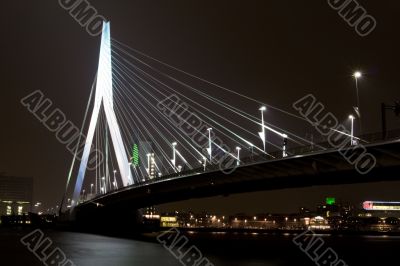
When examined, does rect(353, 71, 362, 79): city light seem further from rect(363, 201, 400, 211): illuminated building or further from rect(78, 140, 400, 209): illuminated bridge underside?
rect(363, 201, 400, 211): illuminated building

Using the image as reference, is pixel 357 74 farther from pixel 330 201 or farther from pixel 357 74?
pixel 330 201

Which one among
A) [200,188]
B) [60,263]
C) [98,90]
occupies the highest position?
[98,90]

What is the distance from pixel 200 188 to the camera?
4631 cm

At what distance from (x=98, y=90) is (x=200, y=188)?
15.0 m

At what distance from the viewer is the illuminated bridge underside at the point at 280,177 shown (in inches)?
1193

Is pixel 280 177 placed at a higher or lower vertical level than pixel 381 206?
lower

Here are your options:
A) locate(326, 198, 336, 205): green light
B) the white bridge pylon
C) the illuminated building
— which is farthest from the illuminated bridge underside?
locate(326, 198, 336, 205): green light

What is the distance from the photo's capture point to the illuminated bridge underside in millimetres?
30312

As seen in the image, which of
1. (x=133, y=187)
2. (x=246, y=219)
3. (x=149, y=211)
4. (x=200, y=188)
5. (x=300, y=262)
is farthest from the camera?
(x=246, y=219)

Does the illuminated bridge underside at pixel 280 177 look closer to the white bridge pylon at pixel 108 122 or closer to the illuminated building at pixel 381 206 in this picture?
the white bridge pylon at pixel 108 122

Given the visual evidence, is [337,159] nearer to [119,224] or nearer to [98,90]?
[98,90]

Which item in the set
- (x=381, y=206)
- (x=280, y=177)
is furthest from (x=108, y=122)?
(x=381, y=206)

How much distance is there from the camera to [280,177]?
3784 centimetres

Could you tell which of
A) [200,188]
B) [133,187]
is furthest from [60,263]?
[133,187]
